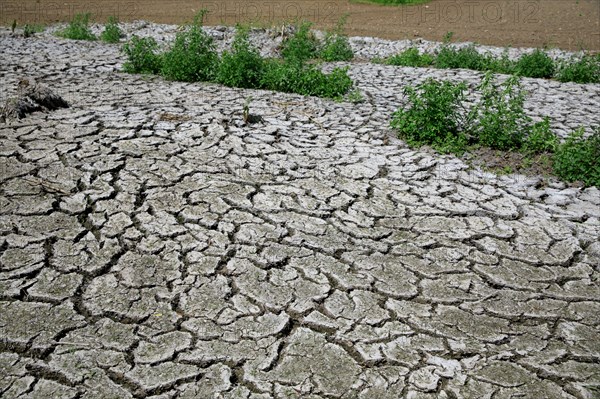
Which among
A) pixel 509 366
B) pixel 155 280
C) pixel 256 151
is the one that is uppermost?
pixel 256 151

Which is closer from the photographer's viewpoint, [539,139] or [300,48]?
[539,139]

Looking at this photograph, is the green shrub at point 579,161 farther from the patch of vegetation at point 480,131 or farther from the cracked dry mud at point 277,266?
the cracked dry mud at point 277,266

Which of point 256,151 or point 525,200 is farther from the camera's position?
point 256,151

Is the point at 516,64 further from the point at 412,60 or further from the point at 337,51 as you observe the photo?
the point at 337,51

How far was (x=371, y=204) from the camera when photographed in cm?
466

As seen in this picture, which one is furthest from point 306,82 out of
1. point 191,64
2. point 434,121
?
point 434,121

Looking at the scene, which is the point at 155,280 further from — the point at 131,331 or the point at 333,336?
the point at 333,336

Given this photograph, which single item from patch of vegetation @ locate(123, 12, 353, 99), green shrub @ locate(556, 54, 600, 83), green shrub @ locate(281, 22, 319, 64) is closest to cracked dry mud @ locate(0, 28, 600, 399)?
patch of vegetation @ locate(123, 12, 353, 99)

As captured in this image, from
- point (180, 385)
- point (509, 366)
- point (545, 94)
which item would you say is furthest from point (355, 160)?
point (545, 94)

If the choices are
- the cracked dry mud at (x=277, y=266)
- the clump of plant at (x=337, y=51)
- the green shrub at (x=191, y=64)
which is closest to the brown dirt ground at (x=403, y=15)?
the clump of plant at (x=337, y=51)

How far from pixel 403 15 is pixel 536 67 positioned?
21.9ft

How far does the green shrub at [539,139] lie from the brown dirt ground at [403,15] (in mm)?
7030

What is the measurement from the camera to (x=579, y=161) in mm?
5195

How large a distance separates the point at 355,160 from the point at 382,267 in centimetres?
172
